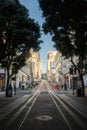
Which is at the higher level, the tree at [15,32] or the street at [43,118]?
the tree at [15,32]

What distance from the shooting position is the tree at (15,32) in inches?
1571

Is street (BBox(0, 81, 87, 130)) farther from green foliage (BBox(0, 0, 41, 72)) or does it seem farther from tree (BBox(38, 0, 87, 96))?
green foliage (BBox(0, 0, 41, 72))

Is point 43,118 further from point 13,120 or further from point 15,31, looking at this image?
point 15,31

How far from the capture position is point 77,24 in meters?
27.6

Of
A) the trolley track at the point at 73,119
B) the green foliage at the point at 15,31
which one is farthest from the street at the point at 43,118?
the green foliage at the point at 15,31

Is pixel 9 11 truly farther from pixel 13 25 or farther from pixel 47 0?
pixel 47 0

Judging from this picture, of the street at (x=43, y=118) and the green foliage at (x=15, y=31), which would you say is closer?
the street at (x=43, y=118)

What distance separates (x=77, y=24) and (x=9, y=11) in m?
15.3

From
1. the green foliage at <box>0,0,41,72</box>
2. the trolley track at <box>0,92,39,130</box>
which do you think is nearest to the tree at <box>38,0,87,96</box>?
the green foliage at <box>0,0,41,72</box>

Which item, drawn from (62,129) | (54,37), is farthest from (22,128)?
Result: (54,37)

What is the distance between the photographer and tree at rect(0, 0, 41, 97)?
39906 mm

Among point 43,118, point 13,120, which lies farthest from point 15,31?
point 13,120

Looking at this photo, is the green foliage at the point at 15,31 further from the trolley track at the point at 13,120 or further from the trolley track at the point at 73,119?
the trolley track at the point at 73,119

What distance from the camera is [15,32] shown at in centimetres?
4022
